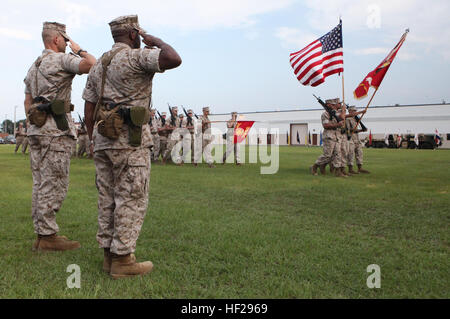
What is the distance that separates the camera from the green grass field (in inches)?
119

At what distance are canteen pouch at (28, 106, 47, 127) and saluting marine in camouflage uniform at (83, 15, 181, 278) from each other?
1.03 metres

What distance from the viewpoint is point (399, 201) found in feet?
22.9

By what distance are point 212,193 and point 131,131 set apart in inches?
190

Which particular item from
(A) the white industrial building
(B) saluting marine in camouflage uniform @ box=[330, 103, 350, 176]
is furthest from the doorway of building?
(B) saluting marine in camouflage uniform @ box=[330, 103, 350, 176]

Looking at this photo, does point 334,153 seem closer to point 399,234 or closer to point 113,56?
point 399,234

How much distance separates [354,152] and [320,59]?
11.6 feet

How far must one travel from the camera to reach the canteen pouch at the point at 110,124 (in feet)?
10.5

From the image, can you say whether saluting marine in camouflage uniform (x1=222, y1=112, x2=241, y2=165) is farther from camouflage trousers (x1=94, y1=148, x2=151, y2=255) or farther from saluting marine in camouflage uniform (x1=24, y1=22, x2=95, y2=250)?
camouflage trousers (x1=94, y1=148, x2=151, y2=255)

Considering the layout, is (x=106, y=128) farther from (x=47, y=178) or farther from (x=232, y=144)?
(x=232, y=144)

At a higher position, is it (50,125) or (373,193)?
(50,125)

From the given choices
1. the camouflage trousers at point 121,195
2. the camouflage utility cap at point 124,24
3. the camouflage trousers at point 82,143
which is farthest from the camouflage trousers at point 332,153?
the camouflage trousers at point 82,143

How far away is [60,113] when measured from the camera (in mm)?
4105
